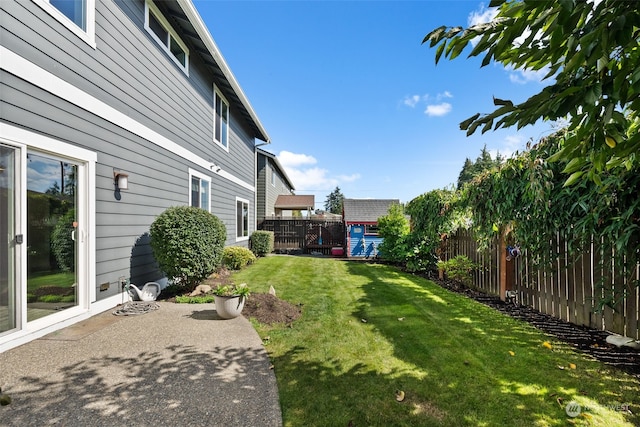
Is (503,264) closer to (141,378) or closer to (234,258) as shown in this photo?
(141,378)

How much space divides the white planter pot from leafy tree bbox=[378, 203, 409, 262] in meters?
6.60

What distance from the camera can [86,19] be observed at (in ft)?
13.8

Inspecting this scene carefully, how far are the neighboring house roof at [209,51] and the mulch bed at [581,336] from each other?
8426 mm

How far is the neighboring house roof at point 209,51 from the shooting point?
6.13m

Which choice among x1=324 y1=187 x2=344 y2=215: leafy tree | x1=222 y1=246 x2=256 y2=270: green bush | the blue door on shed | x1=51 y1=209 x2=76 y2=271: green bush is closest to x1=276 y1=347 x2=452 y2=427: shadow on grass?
x1=51 y1=209 x2=76 y2=271: green bush

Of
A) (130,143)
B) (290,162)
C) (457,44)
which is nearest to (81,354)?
(130,143)

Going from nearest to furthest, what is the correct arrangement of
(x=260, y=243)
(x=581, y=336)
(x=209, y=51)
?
(x=581, y=336), (x=209, y=51), (x=260, y=243)

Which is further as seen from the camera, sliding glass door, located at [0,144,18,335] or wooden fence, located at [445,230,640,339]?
wooden fence, located at [445,230,640,339]

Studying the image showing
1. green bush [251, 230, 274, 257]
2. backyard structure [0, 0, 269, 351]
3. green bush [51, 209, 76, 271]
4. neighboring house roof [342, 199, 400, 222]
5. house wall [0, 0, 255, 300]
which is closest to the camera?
backyard structure [0, 0, 269, 351]

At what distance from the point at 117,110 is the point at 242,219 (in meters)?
7.49

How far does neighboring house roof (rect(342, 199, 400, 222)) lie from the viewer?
13.5 meters

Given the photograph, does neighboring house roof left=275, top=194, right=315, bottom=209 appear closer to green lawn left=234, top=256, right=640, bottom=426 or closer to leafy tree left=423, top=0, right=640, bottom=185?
green lawn left=234, top=256, right=640, bottom=426

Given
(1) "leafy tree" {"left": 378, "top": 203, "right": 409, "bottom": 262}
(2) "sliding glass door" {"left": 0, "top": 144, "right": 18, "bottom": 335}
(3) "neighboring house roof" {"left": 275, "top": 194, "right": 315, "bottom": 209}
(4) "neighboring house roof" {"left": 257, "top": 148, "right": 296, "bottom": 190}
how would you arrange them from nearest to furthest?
(2) "sliding glass door" {"left": 0, "top": 144, "right": 18, "bottom": 335}, (1) "leafy tree" {"left": 378, "top": 203, "right": 409, "bottom": 262}, (4) "neighboring house roof" {"left": 257, "top": 148, "right": 296, "bottom": 190}, (3) "neighboring house roof" {"left": 275, "top": 194, "right": 315, "bottom": 209}

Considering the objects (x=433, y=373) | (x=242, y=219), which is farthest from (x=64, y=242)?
(x=242, y=219)
